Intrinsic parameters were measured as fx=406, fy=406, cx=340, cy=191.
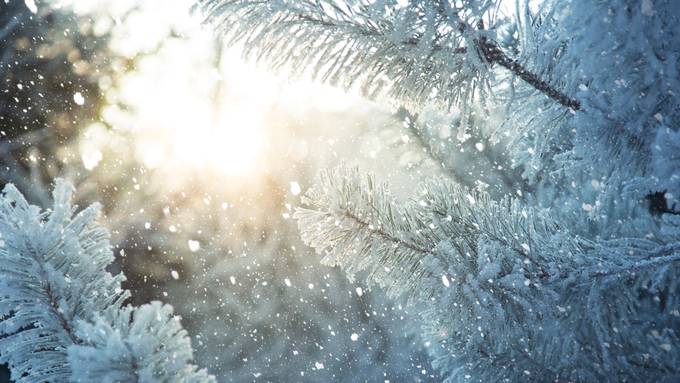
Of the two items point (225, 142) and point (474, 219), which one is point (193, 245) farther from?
point (474, 219)

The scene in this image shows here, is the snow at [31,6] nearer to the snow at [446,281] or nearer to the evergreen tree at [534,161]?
the evergreen tree at [534,161]

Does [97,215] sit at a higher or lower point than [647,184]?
higher

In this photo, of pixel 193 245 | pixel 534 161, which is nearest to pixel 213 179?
pixel 193 245

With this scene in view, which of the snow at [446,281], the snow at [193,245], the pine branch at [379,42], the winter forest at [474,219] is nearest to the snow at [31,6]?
the snow at [193,245]

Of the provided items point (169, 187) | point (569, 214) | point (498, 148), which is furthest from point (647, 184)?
point (169, 187)

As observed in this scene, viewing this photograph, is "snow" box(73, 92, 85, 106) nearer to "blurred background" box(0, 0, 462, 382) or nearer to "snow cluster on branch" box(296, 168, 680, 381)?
"blurred background" box(0, 0, 462, 382)

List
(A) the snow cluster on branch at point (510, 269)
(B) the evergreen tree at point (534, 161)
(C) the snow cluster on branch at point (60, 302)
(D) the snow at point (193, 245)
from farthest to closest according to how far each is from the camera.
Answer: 1. (D) the snow at point (193, 245)
2. (A) the snow cluster on branch at point (510, 269)
3. (B) the evergreen tree at point (534, 161)
4. (C) the snow cluster on branch at point (60, 302)

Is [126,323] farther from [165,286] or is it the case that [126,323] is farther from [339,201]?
[165,286]
